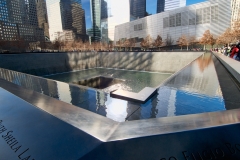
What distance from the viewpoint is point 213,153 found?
0.89 metres

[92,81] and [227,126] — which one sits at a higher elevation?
[227,126]

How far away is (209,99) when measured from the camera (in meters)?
2.59

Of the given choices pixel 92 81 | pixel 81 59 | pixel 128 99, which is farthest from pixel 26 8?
pixel 128 99

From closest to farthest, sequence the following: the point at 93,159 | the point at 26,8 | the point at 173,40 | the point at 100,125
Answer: the point at 93,159
the point at 100,125
the point at 173,40
the point at 26,8

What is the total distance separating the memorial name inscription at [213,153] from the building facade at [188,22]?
142ft

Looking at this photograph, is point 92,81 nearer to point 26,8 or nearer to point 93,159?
point 93,159

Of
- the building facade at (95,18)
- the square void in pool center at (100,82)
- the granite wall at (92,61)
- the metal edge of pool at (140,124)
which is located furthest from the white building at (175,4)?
the metal edge of pool at (140,124)

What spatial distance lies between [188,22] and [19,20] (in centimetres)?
6416

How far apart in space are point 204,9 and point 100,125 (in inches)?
1782

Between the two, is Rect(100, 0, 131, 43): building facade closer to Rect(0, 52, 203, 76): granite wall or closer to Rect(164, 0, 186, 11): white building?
Rect(164, 0, 186, 11): white building

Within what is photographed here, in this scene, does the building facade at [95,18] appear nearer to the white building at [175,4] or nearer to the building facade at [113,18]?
the building facade at [113,18]

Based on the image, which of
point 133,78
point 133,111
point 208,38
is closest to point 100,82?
point 133,78

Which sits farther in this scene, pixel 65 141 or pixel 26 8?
pixel 26 8

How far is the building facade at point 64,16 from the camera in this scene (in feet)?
231
